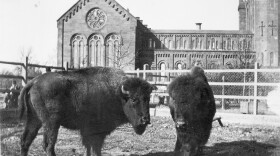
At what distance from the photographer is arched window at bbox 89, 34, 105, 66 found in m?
46.8

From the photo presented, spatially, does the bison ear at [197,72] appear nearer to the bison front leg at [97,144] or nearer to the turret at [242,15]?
the bison front leg at [97,144]

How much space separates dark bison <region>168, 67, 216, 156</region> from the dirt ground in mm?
1419

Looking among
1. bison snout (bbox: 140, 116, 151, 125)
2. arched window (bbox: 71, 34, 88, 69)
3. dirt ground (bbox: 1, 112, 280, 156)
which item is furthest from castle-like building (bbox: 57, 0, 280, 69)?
bison snout (bbox: 140, 116, 151, 125)

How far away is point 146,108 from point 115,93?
0.67 m

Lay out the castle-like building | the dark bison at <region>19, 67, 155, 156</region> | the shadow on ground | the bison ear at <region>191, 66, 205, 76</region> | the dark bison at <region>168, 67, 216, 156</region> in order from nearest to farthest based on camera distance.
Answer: the dark bison at <region>168, 67, 216, 156</region>
the dark bison at <region>19, 67, 155, 156</region>
the bison ear at <region>191, 66, 205, 76</region>
the shadow on ground
the castle-like building

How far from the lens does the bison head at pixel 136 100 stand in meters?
6.10

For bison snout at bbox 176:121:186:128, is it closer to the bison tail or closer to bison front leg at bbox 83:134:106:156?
bison front leg at bbox 83:134:106:156

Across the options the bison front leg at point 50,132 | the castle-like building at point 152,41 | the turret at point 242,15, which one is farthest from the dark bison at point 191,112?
the turret at point 242,15

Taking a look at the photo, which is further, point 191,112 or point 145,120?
point 145,120

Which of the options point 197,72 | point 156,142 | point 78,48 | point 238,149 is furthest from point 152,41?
point 197,72

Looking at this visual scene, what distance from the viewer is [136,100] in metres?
6.16

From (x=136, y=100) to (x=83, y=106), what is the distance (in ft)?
2.95

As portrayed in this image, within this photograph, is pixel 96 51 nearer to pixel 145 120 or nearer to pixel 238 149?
pixel 238 149

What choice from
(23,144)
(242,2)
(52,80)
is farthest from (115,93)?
(242,2)
